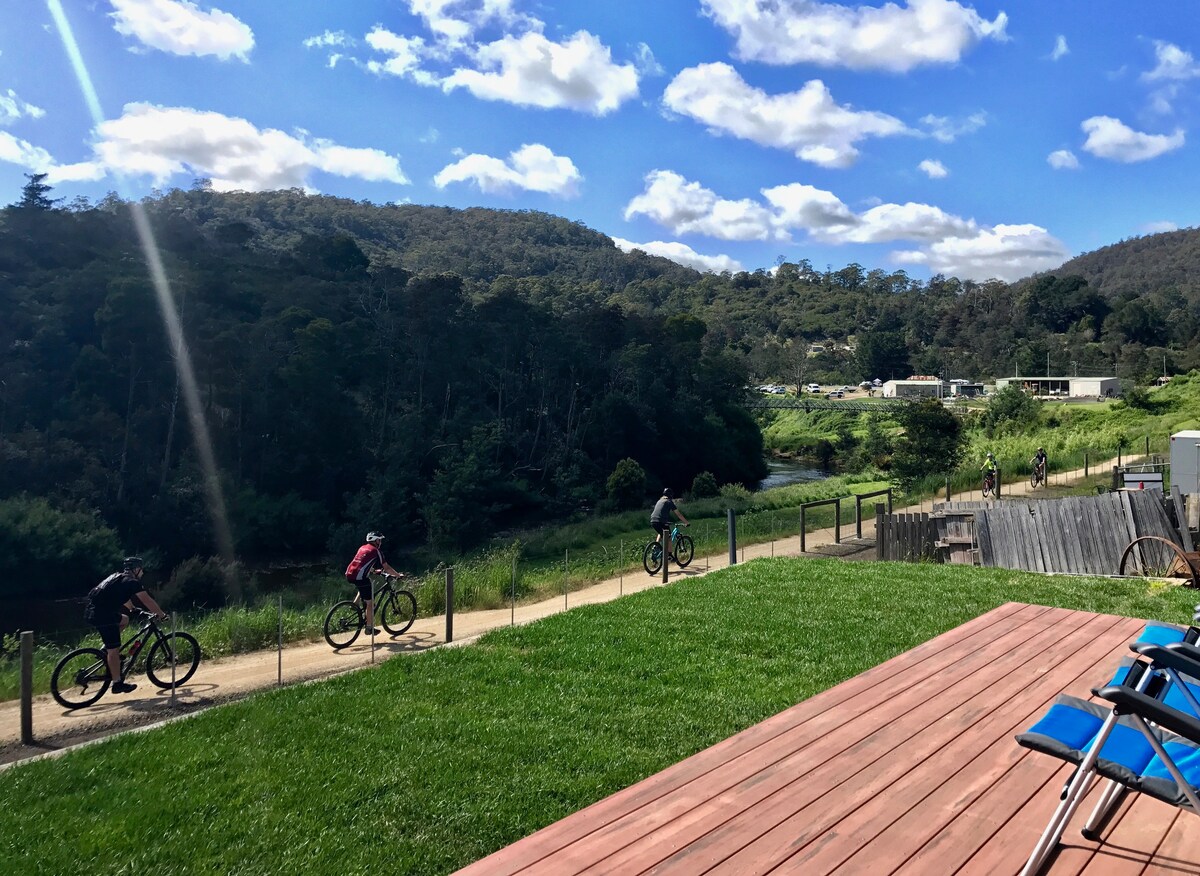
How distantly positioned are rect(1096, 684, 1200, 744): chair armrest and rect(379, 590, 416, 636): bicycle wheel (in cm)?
871

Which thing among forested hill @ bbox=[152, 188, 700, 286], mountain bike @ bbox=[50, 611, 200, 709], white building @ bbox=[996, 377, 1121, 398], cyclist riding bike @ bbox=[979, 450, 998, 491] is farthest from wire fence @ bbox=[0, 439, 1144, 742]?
forested hill @ bbox=[152, 188, 700, 286]

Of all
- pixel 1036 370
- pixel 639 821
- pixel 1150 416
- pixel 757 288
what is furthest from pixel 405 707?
pixel 757 288

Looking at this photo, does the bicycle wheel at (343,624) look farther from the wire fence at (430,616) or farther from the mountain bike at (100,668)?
the mountain bike at (100,668)

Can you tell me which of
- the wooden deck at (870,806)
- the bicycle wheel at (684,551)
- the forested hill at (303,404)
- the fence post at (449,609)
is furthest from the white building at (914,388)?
the wooden deck at (870,806)

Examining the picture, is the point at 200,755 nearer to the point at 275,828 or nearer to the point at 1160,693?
the point at 275,828

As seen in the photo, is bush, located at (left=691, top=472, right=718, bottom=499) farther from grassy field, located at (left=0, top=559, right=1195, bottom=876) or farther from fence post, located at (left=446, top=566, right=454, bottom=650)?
grassy field, located at (left=0, top=559, right=1195, bottom=876)

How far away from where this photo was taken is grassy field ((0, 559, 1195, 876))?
381 centimetres

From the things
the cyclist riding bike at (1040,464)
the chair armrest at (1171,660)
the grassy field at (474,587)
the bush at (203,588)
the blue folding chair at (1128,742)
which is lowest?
the bush at (203,588)

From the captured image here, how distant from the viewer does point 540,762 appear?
14.9ft

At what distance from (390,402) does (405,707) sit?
125 ft

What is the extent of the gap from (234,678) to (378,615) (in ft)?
6.48

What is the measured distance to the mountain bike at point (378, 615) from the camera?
9711 mm

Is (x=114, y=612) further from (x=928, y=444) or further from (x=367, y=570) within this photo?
(x=928, y=444)

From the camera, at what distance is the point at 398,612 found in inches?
402
